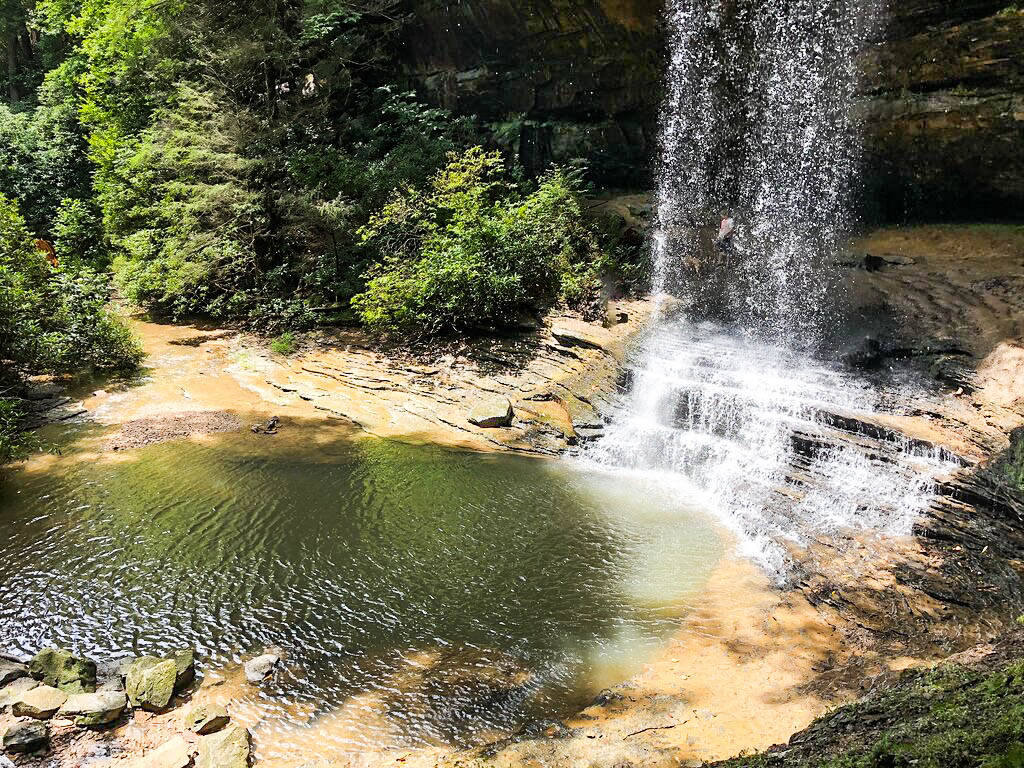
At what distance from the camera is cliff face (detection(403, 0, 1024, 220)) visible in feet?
40.6

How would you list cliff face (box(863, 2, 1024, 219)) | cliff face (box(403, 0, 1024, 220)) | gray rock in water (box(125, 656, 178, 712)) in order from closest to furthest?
gray rock in water (box(125, 656, 178, 712))
cliff face (box(863, 2, 1024, 219))
cliff face (box(403, 0, 1024, 220))

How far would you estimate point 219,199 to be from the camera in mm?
14562

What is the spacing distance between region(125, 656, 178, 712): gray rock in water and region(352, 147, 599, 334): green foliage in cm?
870

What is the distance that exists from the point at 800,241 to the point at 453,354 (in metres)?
8.69

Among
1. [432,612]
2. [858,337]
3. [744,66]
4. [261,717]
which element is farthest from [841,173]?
[261,717]

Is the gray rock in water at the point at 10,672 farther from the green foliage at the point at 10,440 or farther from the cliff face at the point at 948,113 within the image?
the cliff face at the point at 948,113

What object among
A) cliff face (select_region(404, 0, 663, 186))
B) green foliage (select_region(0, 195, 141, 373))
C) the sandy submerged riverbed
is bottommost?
the sandy submerged riverbed

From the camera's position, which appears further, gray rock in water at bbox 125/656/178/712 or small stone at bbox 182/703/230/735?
gray rock in water at bbox 125/656/178/712

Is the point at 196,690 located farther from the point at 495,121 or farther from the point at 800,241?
the point at 495,121

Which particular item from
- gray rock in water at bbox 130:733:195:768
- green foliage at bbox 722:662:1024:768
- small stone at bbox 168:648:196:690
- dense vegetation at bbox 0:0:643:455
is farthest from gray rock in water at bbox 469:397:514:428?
green foliage at bbox 722:662:1024:768

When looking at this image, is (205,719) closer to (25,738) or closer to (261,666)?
(261,666)

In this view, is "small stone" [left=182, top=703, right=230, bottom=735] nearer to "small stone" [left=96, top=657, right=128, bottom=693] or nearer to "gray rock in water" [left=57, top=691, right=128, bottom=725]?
"gray rock in water" [left=57, top=691, right=128, bottom=725]

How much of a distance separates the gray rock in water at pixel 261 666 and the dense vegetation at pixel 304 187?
27.4 ft

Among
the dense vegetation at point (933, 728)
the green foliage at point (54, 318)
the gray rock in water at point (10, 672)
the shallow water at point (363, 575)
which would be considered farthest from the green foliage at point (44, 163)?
the dense vegetation at point (933, 728)
